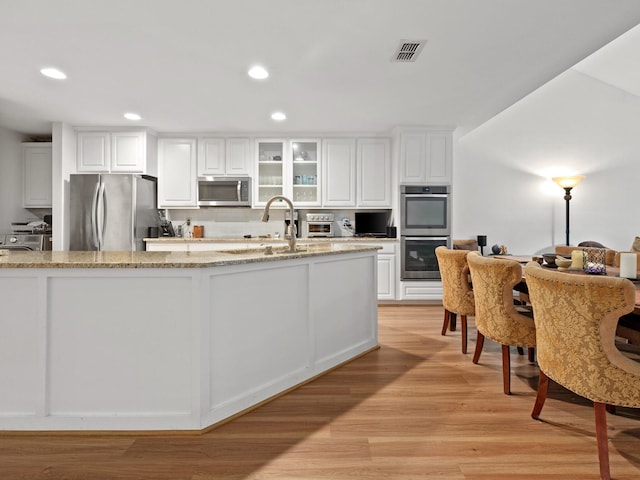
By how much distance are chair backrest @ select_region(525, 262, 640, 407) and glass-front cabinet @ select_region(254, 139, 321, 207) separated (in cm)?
408

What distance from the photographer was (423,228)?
5.21 meters

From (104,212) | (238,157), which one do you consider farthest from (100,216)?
(238,157)

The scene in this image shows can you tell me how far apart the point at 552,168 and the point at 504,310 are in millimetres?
4164

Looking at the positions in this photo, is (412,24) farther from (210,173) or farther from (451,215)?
(210,173)

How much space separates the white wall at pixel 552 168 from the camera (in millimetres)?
5465

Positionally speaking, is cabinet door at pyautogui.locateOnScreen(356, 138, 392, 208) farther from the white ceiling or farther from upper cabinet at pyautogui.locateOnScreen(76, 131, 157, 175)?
upper cabinet at pyautogui.locateOnScreen(76, 131, 157, 175)

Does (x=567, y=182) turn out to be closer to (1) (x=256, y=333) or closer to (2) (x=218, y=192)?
(2) (x=218, y=192)

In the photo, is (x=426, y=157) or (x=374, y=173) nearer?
(x=426, y=157)

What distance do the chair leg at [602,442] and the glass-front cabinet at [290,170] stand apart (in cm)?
429

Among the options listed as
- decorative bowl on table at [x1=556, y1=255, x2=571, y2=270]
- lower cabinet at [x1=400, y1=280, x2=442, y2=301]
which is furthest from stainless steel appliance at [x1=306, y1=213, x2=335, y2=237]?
decorative bowl on table at [x1=556, y1=255, x2=571, y2=270]

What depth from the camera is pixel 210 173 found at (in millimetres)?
5492

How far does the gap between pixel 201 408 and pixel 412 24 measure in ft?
8.89

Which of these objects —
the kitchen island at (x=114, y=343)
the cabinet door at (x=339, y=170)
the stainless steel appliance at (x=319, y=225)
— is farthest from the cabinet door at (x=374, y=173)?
the kitchen island at (x=114, y=343)

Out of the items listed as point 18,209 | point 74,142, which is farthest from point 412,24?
point 18,209
